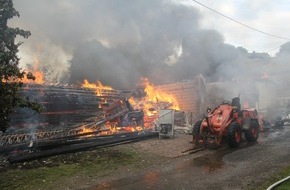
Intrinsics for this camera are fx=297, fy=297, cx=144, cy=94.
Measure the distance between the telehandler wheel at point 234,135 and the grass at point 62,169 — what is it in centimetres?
414

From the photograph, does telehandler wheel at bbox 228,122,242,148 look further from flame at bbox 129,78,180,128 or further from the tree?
the tree

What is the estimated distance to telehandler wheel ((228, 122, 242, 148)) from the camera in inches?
502

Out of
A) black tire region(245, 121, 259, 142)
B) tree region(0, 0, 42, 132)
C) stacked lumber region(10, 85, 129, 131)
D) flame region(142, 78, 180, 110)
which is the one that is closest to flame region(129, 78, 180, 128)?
flame region(142, 78, 180, 110)

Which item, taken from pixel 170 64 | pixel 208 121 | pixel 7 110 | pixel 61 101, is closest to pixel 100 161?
pixel 7 110

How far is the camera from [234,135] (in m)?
12.9

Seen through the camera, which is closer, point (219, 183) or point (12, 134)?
point (219, 183)

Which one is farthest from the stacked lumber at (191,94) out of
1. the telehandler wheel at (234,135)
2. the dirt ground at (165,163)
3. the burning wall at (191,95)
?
the telehandler wheel at (234,135)

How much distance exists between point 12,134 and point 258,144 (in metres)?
11.1

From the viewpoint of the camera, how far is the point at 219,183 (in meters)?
7.89

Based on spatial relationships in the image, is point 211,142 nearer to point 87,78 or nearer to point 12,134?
point 12,134

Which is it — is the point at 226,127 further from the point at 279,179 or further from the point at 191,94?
the point at 191,94

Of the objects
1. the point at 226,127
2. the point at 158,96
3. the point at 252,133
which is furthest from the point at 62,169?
the point at 158,96

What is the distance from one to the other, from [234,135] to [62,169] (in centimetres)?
733

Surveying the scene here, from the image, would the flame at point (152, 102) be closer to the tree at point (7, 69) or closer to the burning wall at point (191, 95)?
the burning wall at point (191, 95)
